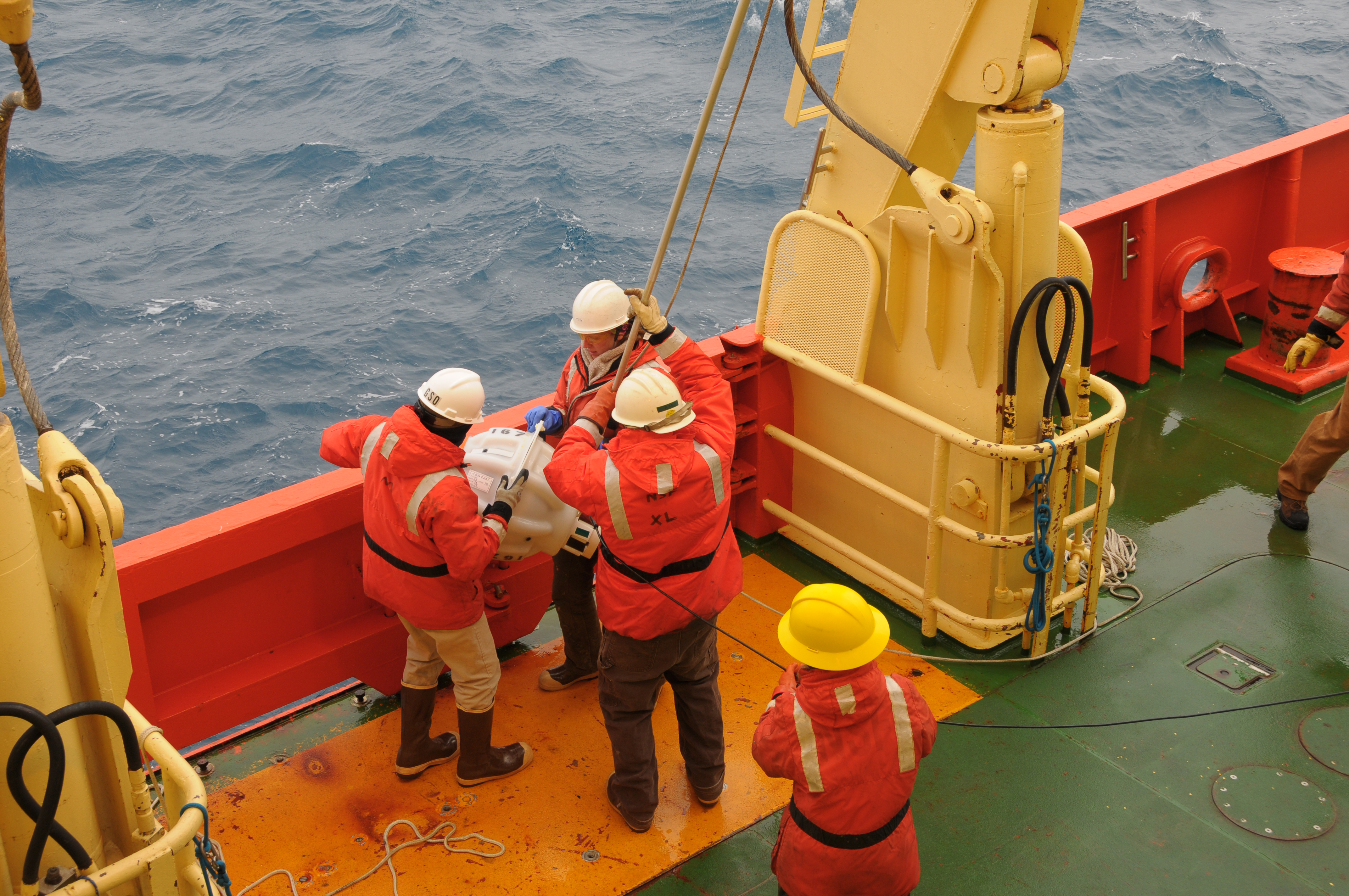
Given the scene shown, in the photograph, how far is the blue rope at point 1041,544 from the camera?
472cm

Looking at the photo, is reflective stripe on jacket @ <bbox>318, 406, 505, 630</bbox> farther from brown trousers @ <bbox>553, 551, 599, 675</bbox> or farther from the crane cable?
the crane cable

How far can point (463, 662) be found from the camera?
14.3 ft

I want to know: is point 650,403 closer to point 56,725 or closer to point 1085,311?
A: point 1085,311

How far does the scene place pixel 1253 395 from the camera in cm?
707

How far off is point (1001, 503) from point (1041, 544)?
0.24 metres

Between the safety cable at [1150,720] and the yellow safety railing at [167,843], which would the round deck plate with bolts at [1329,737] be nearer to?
the safety cable at [1150,720]

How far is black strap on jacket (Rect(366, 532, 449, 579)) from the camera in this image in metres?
4.14

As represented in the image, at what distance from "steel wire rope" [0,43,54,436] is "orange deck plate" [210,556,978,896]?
226 centimetres

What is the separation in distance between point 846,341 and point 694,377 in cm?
103

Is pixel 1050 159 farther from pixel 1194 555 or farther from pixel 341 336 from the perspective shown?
pixel 341 336

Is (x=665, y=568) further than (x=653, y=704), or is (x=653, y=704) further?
(x=653, y=704)

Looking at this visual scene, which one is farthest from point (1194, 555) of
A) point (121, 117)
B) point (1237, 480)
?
point (121, 117)

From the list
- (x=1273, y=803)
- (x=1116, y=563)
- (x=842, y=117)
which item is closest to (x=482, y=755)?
(x=842, y=117)

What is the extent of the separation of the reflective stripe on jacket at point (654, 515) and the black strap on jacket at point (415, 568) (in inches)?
20.6
